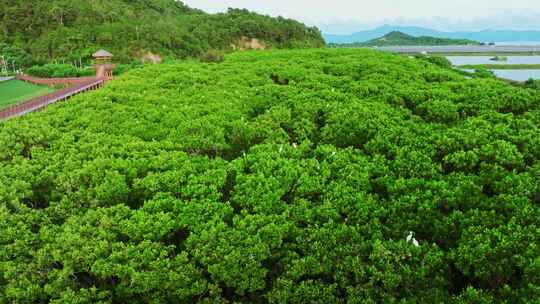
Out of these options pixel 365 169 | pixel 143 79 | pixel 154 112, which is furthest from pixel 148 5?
pixel 365 169

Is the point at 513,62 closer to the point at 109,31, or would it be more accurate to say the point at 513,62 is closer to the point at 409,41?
the point at 109,31

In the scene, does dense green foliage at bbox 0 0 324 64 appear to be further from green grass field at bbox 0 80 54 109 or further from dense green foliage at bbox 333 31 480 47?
dense green foliage at bbox 333 31 480 47

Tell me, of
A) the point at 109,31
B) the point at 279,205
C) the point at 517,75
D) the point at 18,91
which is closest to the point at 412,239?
the point at 279,205

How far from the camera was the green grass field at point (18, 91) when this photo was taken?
2381 cm

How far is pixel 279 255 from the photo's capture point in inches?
261

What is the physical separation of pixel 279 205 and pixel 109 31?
53.0 m

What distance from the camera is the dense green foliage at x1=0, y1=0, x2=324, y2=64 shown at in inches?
1984

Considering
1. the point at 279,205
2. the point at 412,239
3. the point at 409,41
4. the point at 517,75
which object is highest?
the point at 409,41

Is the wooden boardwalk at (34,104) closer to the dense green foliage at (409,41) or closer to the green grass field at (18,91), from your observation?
the green grass field at (18,91)

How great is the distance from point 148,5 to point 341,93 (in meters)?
75.3

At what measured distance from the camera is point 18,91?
28047mm

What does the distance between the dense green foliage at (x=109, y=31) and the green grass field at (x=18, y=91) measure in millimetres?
17693

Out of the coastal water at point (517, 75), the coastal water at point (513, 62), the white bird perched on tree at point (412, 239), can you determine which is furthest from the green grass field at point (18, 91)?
the coastal water at point (513, 62)

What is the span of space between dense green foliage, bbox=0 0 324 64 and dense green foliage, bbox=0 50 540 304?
43.7 m
